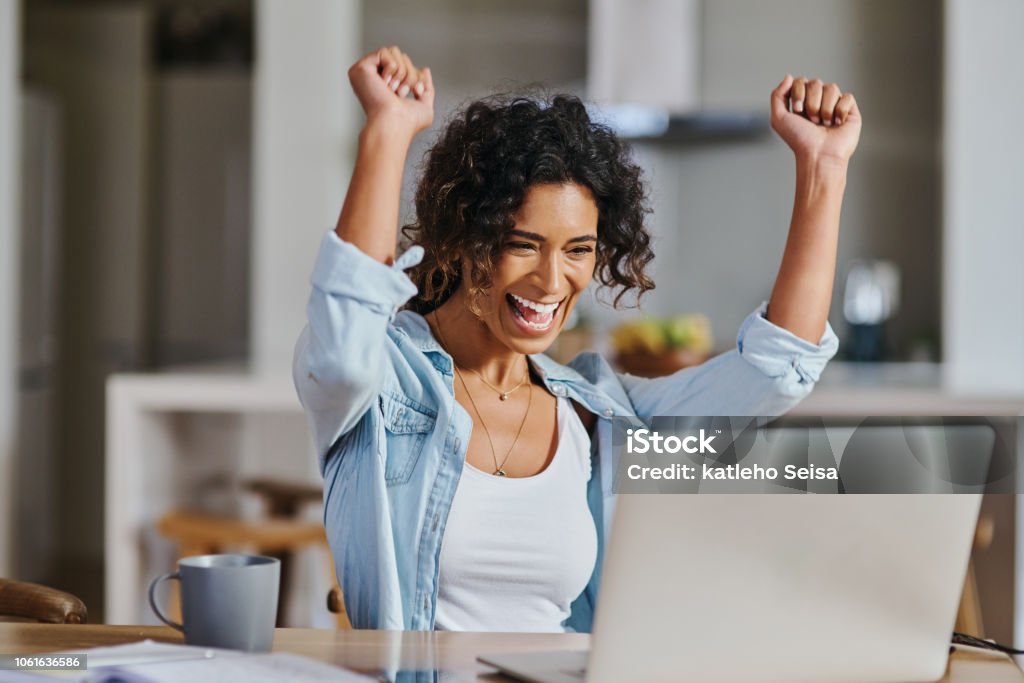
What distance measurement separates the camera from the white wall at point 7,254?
311cm

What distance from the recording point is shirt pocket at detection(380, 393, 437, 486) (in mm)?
1309

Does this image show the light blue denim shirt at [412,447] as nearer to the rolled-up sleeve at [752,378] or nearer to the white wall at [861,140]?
the rolled-up sleeve at [752,378]

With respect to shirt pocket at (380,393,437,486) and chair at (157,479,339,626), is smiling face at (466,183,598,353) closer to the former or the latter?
shirt pocket at (380,393,437,486)

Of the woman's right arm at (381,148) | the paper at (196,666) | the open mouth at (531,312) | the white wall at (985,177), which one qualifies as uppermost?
the white wall at (985,177)

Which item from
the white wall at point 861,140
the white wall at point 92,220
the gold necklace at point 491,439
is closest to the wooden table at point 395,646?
the gold necklace at point 491,439

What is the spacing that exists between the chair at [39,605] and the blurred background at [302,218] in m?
1.26

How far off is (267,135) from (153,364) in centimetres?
164

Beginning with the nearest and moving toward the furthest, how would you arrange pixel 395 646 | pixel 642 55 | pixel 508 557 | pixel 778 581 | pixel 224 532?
pixel 778 581 < pixel 395 646 < pixel 508 557 < pixel 224 532 < pixel 642 55

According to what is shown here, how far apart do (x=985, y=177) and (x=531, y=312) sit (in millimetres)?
2802

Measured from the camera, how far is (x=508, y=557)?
1.29 metres

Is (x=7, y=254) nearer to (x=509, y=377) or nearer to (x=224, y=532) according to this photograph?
(x=224, y=532)

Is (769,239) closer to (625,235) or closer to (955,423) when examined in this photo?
(625,235)

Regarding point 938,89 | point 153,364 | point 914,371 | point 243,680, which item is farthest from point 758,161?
point 243,680

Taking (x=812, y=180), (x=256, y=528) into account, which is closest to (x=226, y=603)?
(x=812, y=180)
